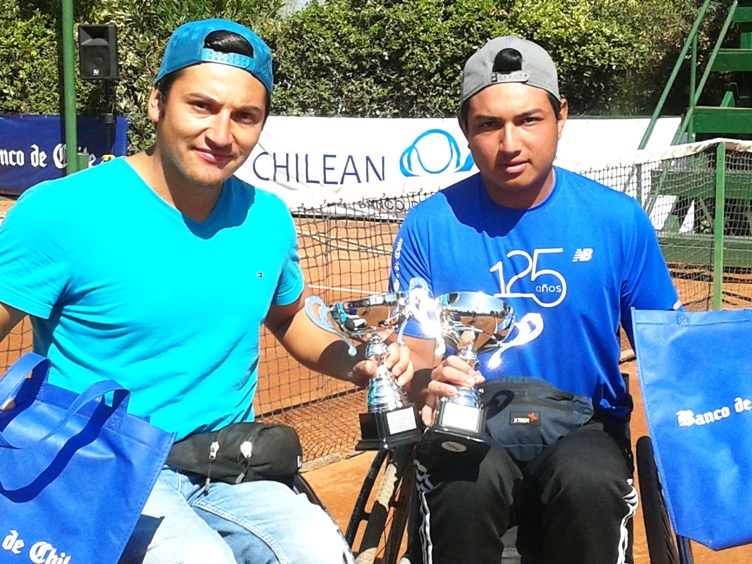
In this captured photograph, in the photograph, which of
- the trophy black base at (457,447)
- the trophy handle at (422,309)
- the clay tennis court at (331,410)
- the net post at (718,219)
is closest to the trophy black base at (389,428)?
the trophy black base at (457,447)

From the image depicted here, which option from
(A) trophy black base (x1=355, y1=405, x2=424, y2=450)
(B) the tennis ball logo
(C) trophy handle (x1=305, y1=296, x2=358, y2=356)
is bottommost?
(A) trophy black base (x1=355, y1=405, x2=424, y2=450)

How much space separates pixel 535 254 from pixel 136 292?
→ 3.77ft

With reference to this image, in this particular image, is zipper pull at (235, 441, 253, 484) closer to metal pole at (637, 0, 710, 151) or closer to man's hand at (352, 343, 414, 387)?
man's hand at (352, 343, 414, 387)

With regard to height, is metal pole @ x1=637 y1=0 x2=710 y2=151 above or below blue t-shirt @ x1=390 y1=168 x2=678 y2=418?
above

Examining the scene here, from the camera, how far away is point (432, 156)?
523 inches

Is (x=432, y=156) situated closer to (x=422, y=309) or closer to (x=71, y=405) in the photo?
(x=422, y=309)

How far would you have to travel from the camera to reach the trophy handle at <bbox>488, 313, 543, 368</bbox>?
2.67 meters

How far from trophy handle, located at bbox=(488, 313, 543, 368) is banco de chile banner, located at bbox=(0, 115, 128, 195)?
14.3m

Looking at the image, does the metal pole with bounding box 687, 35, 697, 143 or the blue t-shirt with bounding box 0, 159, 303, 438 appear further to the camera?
the metal pole with bounding box 687, 35, 697, 143

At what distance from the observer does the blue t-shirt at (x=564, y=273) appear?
267 cm

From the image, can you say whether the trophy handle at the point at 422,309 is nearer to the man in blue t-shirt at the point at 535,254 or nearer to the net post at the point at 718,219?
the man in blue t-shirt at the point at 535,254

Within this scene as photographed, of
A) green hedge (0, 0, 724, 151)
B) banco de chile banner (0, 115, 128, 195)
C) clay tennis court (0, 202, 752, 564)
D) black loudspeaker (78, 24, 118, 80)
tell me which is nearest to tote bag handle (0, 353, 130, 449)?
clay tennis court (0, 202, 752, 564)

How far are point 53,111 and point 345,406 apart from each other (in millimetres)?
14196

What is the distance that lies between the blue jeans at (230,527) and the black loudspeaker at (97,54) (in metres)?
12.2
